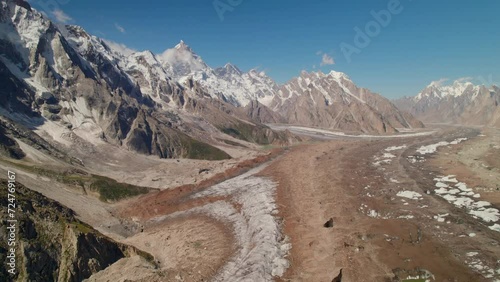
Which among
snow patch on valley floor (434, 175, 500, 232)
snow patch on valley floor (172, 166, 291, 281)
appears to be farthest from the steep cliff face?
snow patch on valley floor (434, 175, 500, 232)

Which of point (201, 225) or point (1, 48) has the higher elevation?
point (1, 48)

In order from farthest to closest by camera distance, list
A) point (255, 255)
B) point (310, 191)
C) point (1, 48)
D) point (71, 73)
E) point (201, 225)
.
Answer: point (71, 73) → point (1, 48) → point (310, 191) → point (201, 225) → point (255, 255)

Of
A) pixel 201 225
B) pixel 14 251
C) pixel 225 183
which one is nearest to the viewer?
pixel 14 251

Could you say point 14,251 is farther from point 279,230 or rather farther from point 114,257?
point 279,230

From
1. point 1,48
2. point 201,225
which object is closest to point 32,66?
point 1,48

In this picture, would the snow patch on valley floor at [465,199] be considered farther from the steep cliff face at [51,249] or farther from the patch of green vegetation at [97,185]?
the patch of green vegetation at [97,185]

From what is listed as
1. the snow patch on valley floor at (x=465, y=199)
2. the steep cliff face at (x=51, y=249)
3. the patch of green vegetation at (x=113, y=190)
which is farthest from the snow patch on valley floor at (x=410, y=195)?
the patch of green vegetation at (x=113, y=190)

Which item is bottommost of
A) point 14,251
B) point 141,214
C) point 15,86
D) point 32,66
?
point 141,214
